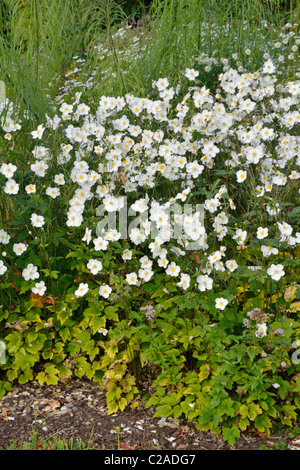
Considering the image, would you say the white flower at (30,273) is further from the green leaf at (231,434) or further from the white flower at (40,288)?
the green leaf at (231,434)

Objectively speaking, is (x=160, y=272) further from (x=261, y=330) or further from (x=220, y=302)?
(x=261, y=330)

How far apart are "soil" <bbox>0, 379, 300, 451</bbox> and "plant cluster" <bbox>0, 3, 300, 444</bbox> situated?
0.28ft

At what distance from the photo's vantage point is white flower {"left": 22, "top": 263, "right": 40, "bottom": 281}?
289 centimetres

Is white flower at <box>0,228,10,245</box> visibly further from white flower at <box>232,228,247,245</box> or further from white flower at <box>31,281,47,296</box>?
white flower at <box>232,228,247,245</box>

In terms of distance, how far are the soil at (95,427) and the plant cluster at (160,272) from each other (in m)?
0.08

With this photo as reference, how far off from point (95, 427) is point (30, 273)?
871 mm

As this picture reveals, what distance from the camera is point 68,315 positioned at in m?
2.95

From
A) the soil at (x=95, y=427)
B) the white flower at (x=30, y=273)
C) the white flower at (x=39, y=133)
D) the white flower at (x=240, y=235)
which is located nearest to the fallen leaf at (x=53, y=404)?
the soil at (x=95, y=427)

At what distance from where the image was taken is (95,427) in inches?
106

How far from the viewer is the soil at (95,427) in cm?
256
